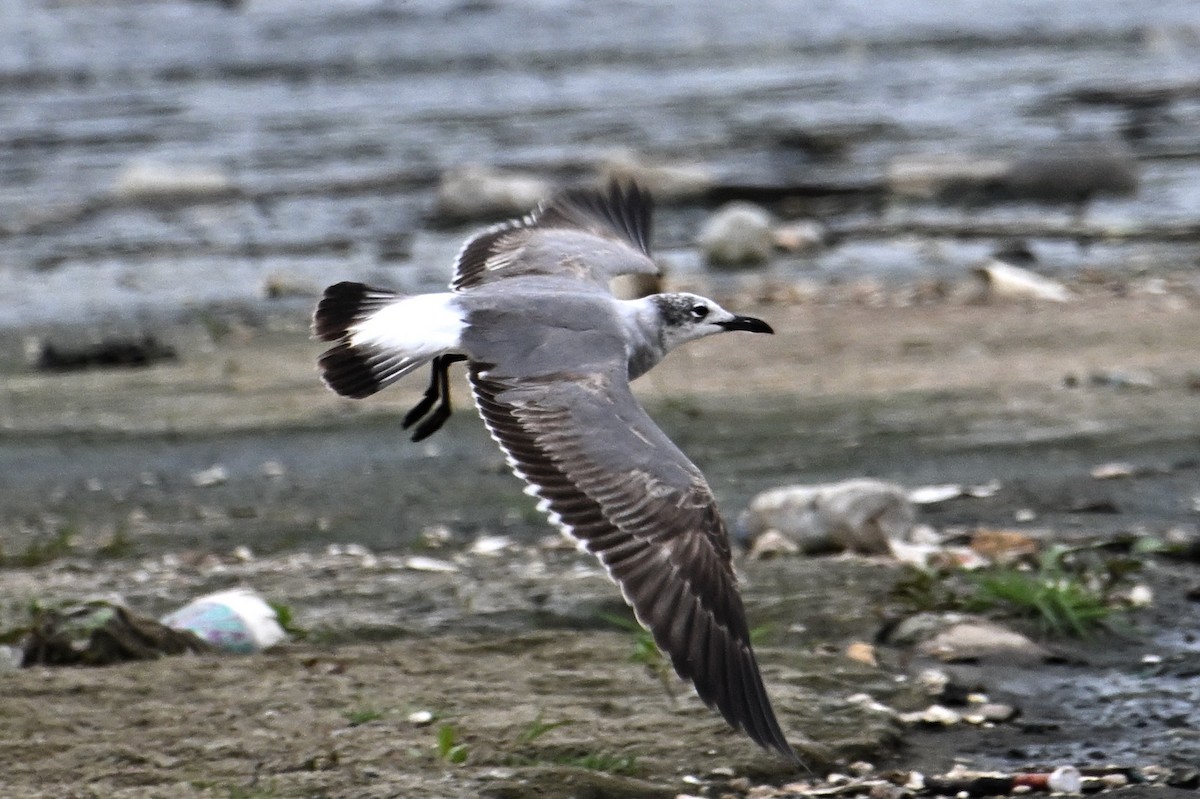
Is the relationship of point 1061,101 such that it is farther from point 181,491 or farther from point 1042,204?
point 181,491

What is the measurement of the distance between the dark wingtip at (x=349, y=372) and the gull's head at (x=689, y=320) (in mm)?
920

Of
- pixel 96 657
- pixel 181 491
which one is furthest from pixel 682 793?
pixel 181 491

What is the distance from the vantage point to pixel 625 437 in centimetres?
485

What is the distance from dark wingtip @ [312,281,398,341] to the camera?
5.55 meters

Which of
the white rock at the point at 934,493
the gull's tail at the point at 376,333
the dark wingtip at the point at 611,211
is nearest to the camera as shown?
the gull's tail at the point at 376,333

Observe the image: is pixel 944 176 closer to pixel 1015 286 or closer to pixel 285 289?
pixel 1015 286

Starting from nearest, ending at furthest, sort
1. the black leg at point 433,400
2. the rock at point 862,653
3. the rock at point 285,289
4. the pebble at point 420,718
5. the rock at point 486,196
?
the pebble at point 420,718, the rock at point 862,653, the black leg at point 433,400, the rock at point 285,289, the rock at point 486,196

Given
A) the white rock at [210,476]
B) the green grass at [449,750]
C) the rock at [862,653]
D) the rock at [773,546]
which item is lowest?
the rock at [862,653]

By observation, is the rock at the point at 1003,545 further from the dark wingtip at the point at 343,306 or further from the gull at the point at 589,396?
the dark wingtip at the point at 343,306

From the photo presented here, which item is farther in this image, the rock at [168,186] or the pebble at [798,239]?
the rock at [168,186]

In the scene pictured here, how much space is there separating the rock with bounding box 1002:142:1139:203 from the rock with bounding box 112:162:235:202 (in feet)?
19.5

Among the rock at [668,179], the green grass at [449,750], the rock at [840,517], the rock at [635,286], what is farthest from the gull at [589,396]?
the rock at [668,179]

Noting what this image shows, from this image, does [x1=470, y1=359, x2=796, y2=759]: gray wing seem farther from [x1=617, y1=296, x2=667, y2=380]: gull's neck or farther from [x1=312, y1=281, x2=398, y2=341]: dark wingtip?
[x1=312, y1=281, x2=398, y2=341]: dark wingtip

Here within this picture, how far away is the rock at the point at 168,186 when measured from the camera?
15.8 meters
